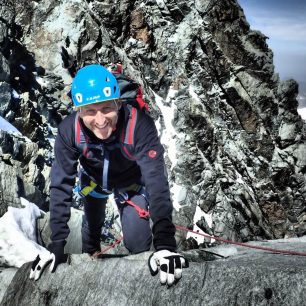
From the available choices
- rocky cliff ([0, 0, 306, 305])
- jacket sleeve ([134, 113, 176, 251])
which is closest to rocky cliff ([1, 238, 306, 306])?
jacket sleeve ([134, 113, 176, 251])

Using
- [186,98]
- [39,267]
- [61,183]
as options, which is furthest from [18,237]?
[186,98]

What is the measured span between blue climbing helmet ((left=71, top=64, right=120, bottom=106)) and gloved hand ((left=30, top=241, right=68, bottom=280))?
6.22ft

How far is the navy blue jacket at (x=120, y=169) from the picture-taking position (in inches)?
160

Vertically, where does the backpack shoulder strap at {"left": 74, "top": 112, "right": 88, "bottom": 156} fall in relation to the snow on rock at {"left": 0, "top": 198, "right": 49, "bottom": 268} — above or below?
above

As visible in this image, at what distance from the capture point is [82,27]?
25.4 meters

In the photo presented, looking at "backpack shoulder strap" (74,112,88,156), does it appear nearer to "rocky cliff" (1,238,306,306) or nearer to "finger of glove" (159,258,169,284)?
"rocky cliff" (1,238,306,306)

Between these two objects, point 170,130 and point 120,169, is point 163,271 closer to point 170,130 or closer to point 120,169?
point 120,169

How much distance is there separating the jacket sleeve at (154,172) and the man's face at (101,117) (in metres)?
0.31

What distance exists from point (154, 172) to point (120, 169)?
0.94 m

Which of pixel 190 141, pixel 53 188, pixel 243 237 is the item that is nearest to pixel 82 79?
pixel 53 188

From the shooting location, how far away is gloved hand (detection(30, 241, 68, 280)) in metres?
4.62

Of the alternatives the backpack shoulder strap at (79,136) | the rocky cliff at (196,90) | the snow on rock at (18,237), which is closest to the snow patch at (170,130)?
the rocky cliff at (196,90)

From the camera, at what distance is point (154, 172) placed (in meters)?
4.20

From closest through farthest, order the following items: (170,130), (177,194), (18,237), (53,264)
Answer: (53,264)
(18,237)
(177,194)
(170,130)
